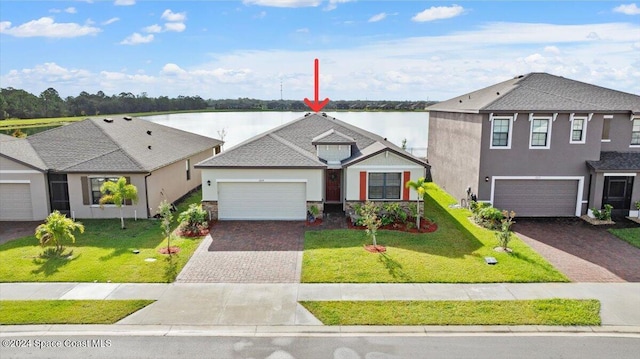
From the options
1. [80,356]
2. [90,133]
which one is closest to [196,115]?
[90,133]

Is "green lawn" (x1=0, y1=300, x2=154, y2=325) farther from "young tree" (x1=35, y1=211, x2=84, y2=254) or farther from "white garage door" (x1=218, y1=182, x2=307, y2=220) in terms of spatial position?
"white garage door" (x1=218, y1=182, x2=307, y2=220)

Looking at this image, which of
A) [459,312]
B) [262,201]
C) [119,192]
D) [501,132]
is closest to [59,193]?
[119,192]

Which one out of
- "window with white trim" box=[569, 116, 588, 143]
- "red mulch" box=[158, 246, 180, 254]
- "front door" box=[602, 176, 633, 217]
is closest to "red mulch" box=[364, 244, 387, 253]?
"red mulch" box=[158, 246, 180, 254]

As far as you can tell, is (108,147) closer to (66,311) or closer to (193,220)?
(193,220)

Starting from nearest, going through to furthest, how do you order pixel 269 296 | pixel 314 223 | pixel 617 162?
1. pixel 269 296
2. pixel 314 223
3. pixel 617 162

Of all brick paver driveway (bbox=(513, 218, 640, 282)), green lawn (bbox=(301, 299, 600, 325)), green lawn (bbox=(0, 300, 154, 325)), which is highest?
green lawn (bbox=(0, 300, 154, 325))

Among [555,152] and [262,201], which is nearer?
[262,201]

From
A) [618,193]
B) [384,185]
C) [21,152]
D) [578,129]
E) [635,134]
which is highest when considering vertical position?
[578,129]

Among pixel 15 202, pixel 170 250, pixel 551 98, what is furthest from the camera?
pixel 551 98
